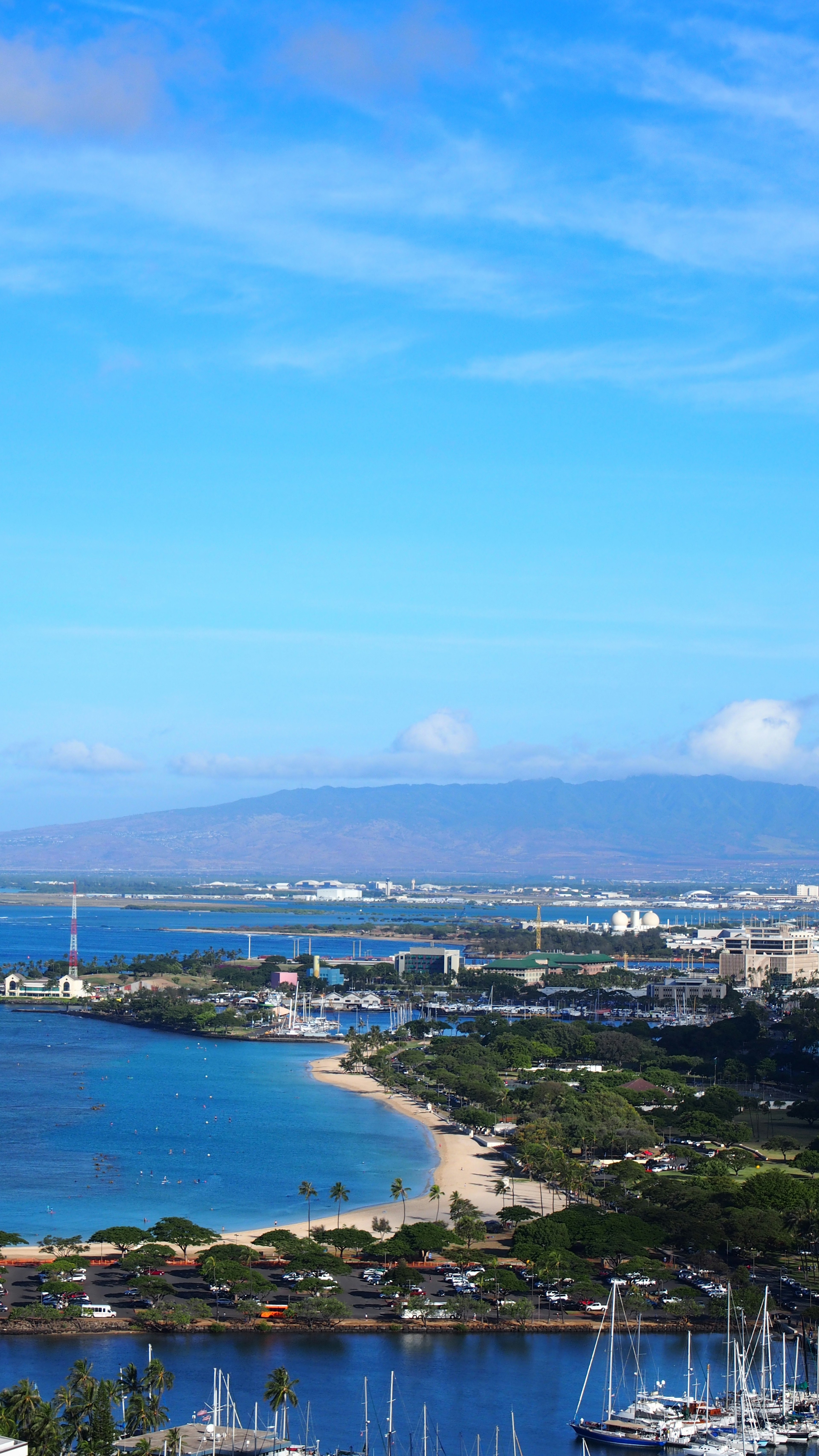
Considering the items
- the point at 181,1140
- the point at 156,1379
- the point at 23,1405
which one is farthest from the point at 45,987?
the point at 23,1405

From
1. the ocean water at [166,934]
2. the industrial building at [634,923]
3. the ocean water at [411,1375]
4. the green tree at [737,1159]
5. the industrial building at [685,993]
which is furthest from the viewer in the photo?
the industrial building at [634,923]

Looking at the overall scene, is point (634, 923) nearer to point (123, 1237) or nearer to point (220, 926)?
point (220, 926)

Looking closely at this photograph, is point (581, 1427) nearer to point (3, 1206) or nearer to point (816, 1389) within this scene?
point (816, 1389)

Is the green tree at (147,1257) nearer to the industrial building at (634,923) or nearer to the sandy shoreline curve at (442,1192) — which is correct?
the sandy shoreline curve at (442,1192)

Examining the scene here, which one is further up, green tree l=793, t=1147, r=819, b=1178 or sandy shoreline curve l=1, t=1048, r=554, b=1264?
green tree l=793, t=1147, r=819, b=1178

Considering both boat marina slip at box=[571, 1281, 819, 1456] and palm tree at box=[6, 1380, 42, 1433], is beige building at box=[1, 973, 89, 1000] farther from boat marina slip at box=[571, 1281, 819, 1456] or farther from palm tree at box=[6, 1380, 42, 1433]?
palm tree at box=[6, 1380, 42, 1433]

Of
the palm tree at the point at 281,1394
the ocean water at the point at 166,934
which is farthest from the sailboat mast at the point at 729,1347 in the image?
the ocean water at the point at 166,934

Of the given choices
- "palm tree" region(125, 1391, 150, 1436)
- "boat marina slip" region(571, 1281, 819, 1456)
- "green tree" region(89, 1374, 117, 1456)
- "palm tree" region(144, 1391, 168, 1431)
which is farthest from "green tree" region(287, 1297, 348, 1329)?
"green tree" region(89, 1374, 117, 1456)

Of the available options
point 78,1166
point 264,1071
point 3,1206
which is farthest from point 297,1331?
point 264,1071
